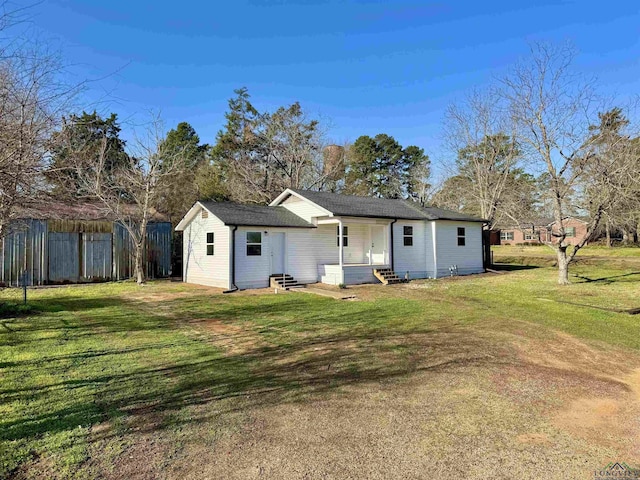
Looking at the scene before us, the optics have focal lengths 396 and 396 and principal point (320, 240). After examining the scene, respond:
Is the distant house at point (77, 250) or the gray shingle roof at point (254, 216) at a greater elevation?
the gray shingle roof at point (254, 216)

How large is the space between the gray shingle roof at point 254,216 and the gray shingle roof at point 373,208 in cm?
120

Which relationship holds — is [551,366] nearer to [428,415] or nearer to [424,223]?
[428,415]

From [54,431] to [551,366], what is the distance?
6.05m

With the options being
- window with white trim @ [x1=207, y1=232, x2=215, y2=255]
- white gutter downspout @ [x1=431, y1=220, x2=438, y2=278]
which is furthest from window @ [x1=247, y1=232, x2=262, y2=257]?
white gutter downspout @ [x1=431, y1=220, x2=438, y2=278]

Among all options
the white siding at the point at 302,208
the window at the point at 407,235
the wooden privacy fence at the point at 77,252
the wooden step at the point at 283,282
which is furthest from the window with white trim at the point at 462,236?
the wooden privacy fence at the point at 77,252

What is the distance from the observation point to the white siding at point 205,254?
15258mm

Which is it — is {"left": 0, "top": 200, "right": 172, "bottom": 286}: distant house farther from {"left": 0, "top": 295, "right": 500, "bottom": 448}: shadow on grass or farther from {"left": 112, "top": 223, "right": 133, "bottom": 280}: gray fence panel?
{"left": 0, "top": 295, "right": 500, "bottom": 448}: shadow on grass

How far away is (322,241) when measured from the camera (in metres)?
17.4

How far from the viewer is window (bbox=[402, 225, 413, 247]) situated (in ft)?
61.1

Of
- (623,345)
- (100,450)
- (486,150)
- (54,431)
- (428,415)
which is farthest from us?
(486,150)

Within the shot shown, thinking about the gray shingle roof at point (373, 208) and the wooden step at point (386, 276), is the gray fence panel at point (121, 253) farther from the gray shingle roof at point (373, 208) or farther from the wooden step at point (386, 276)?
the wooden step at point (386, 276)

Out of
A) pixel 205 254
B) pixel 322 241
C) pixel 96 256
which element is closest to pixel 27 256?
pixel 96 256

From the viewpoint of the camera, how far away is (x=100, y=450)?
315 centimetres

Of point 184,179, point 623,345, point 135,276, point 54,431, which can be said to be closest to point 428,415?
point 54,431
